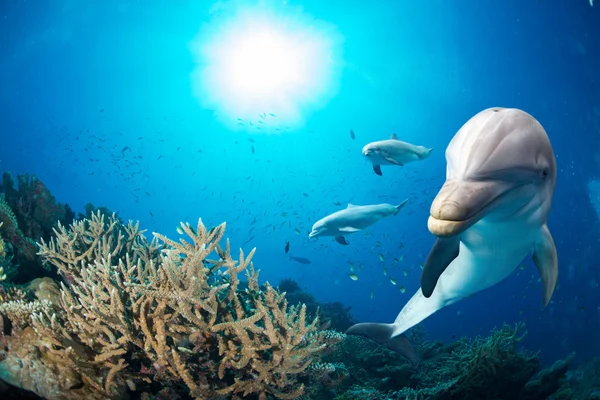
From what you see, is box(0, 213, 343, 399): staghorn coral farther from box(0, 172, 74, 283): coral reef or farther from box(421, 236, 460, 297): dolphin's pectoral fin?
box(0, 172, 74, 283): coral reef

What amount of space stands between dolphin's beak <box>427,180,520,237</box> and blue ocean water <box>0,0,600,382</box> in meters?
10.4

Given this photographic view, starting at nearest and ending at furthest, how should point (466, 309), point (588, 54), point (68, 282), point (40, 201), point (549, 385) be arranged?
point (68, 282), point (549, 385), point (40, 201), point (588, 54), point (466, 309)

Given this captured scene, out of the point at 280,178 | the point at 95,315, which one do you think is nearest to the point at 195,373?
the point at 95,315

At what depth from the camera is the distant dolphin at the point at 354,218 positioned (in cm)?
871

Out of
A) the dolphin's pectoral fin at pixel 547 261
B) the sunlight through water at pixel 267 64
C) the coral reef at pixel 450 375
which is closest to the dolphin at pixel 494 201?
the dolphin's pectoral fin at pixel 547 261

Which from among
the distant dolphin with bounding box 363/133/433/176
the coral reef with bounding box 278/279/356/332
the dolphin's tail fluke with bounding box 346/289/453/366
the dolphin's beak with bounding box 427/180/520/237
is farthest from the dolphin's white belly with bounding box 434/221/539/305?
the coral reef with bounding box 278/279/356/332

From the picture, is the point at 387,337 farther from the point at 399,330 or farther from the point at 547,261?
the point at 547,261

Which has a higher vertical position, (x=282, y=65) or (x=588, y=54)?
(x=282, y=65)

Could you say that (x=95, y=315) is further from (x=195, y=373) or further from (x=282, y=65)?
(x=282, y=65)

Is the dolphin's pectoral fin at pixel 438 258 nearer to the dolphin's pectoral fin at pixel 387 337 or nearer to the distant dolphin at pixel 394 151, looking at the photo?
the dolphin's pectoral fin at pixel 387 337

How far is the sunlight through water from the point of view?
1118 inches

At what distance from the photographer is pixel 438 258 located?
2607 mm

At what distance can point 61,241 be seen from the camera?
15.9ft

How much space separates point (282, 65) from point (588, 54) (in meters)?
26.0
